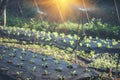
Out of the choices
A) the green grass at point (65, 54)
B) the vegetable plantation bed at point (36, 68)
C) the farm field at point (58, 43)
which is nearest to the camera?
the vegetable plantation bed at point (36, 68)

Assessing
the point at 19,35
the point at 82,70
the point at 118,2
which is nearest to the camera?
the point at 82,70

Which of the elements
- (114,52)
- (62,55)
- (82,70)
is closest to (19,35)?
(62,55)

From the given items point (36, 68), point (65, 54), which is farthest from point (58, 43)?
point (36, 68)

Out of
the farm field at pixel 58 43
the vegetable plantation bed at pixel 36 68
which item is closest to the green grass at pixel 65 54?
the farm field at pixel 58 43

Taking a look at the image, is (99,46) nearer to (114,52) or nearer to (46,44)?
(114,52)

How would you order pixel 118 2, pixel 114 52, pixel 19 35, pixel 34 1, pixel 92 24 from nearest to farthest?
pixel 114 52, pixel 19 35, pixel 92 24, pixel 118 2, pixel 34 1

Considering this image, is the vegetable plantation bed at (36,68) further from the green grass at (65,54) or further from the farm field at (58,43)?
the green grass at (65,54)

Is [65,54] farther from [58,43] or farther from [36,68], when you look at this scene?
[36,68]

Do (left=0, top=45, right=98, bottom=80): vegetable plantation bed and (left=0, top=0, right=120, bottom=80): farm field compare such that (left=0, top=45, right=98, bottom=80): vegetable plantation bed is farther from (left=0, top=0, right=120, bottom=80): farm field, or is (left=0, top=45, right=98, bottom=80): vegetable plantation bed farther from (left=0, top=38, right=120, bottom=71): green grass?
(left=0, top=38, right=120, bottom=71): green grass

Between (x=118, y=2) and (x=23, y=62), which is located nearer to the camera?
(x=23, y=62)

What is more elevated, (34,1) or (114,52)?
(34,1)

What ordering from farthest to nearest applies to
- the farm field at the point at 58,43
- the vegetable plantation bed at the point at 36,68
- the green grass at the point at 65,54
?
the green grass at the point at 65,54
the farm field at the point at 58,43
the vegetable plantation bed at the point at 36,68

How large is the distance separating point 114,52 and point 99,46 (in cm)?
99

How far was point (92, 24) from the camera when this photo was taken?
22.7 metres
